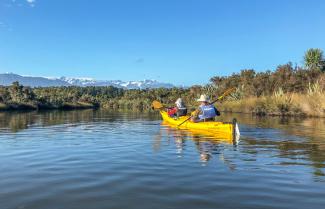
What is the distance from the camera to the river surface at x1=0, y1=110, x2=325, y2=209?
6.82 m

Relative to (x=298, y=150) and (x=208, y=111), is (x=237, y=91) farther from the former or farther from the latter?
(x=298, y=150)

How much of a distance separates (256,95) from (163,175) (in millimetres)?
38013

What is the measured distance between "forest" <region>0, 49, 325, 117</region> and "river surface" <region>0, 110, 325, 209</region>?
19.7 meters

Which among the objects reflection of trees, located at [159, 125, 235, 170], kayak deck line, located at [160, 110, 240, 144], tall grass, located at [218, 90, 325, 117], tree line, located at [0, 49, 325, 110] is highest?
tree line, located at [0, 49, 325, 110]

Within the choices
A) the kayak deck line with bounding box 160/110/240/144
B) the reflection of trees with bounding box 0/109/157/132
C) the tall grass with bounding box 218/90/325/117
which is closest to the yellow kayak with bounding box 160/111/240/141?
the kayak deck line with bounding box 160/110/240/144

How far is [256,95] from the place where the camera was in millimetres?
45375

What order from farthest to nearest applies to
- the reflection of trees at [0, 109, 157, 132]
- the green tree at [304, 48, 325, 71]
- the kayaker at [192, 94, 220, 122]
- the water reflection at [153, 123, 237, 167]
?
the green tree at [304, 48, 325, 71] < the reflection of trees at [0, 109, 157, 132] < the kayaker at [192, 94, 220, 122] < the water reflection at [153, 123, 237, 167]

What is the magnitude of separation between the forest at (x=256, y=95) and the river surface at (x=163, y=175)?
19.7 m

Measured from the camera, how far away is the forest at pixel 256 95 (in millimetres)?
34188

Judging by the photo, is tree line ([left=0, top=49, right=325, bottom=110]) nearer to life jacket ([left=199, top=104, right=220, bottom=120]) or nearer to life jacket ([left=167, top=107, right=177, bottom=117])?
life jacket ([left=167, top=107, right=177, bottom=117])

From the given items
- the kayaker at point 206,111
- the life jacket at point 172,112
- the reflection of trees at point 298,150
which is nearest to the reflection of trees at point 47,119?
the life jacket at point 172,112

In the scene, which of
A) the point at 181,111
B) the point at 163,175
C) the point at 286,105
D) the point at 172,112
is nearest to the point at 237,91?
the point at 286,105

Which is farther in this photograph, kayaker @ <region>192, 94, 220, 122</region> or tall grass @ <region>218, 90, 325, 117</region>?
tall grass @ <region>218, 90, 325, 117</region>

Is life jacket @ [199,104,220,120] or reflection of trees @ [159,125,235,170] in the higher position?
life jacket @ [199,104,220,120]
